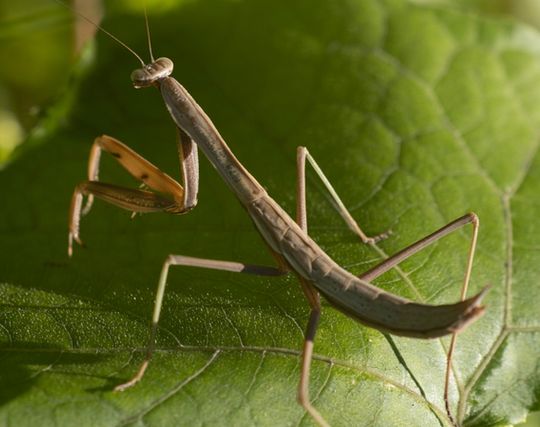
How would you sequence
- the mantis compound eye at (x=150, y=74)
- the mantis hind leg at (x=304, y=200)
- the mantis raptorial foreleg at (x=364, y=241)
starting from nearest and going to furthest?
the mantis raptorial foreleg at (x=364, y=241), the mantis compound eye at (x=150, y=74), the mantis hind leg at (x=304, y=200)

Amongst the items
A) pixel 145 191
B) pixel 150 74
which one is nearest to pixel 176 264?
pixel 145 191

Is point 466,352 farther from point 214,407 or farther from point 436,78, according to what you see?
point 436,78

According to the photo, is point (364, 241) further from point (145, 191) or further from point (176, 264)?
point (145, 191)

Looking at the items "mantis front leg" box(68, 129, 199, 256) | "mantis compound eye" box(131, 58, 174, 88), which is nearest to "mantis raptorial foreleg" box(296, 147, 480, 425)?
"mantis front leg" box(68, 129, 199, 256)

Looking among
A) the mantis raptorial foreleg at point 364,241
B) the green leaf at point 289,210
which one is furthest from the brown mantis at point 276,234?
the green leaf at point 289,210

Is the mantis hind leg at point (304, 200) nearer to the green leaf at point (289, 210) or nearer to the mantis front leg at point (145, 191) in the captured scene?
the green leaf at point (289, 210)

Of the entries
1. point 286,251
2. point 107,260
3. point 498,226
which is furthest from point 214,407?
point 498,226
